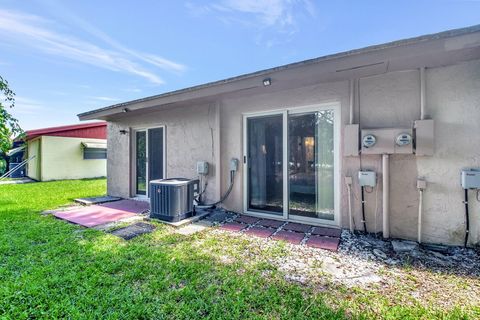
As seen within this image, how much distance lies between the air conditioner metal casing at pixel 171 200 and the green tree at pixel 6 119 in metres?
3.31

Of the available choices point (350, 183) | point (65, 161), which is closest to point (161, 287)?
point (350, 183)

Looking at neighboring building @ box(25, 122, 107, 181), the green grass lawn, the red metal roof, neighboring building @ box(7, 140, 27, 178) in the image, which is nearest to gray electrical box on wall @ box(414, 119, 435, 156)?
the green grass lawn

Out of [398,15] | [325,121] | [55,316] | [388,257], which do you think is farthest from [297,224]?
[398,15]

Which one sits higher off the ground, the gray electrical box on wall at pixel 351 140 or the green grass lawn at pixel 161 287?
the gray electrical box on wall at pixel 351 140

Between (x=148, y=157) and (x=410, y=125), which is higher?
(x=410, y=125)

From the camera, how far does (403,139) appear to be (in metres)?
3.54

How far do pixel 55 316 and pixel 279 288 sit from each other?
204 centimetres

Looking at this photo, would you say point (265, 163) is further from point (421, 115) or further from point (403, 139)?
point (421, 115)

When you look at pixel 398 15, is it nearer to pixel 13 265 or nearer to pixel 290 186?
pixel 290 186

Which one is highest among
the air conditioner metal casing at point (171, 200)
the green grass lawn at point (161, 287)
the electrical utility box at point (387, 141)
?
the electrical utility box at point (387, 141)

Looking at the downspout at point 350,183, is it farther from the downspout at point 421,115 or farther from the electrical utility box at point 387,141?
the downspout at point 421,115

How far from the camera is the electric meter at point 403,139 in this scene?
3.52 meters

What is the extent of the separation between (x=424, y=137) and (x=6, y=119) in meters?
8.15

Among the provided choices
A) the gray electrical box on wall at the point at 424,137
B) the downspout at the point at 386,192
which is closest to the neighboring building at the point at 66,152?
the downspout at the point at 386,192
